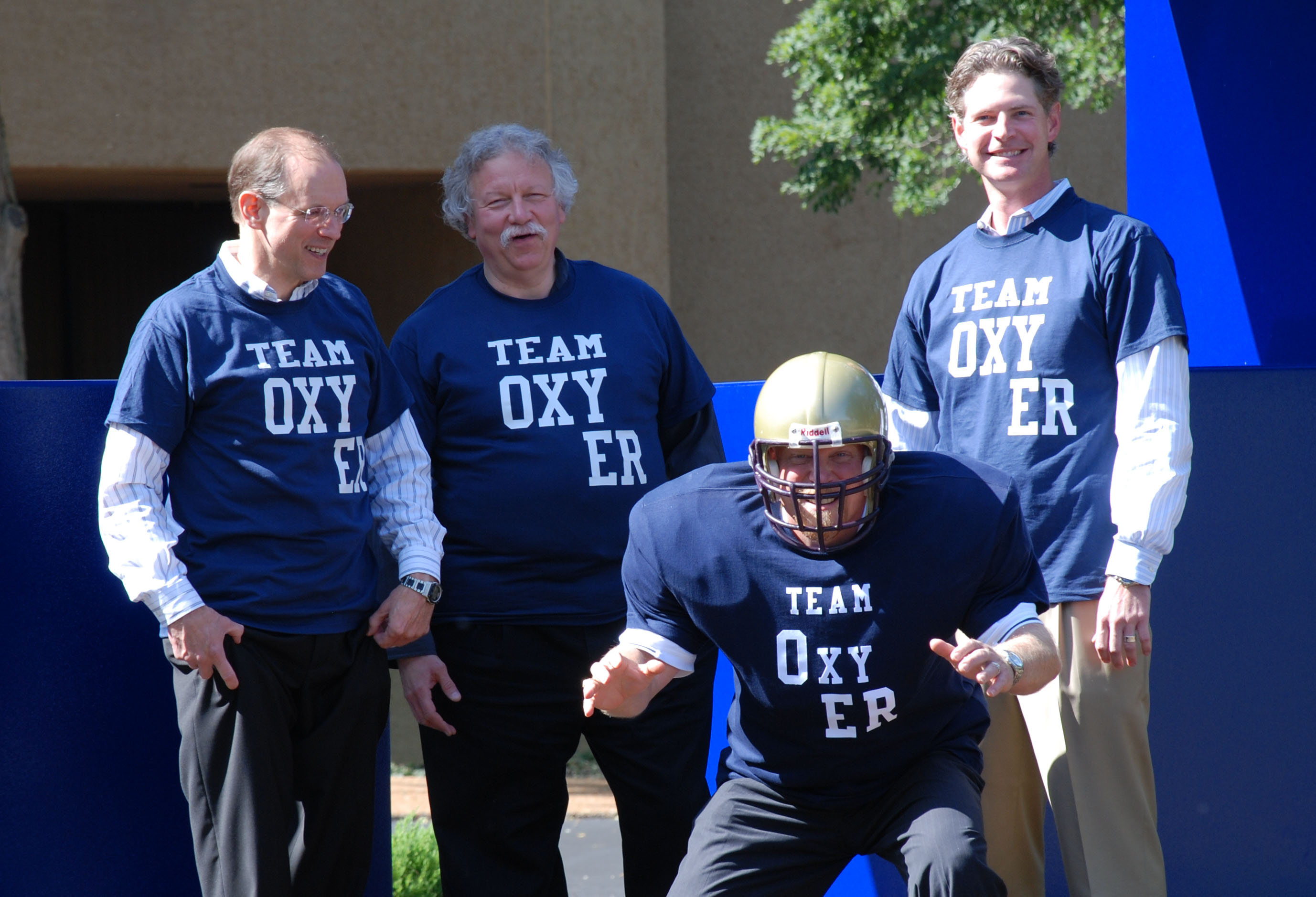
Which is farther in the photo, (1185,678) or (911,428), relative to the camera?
(1185,678)

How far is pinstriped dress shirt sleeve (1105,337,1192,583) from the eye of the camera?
9.35 ft

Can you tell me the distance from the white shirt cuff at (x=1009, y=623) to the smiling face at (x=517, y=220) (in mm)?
1442

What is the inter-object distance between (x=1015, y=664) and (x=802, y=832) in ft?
1.93

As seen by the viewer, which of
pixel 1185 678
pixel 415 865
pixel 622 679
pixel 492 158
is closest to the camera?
pixel 622 679

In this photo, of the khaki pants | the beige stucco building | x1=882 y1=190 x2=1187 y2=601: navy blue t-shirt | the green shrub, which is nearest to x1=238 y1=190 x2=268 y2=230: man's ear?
x1=882 y1=190 x2=1187 y2=601: navy blue t-shirt

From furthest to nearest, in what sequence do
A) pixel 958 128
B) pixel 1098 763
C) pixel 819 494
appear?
pixel 958 128, pixel 1098 763, pixel 819 494

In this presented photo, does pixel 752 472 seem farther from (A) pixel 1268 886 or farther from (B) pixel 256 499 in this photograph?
(A) pixel 1268 886

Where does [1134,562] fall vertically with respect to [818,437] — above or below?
below

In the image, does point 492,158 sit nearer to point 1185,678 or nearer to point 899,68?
point 1185,678

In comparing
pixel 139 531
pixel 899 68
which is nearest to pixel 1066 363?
pixel 139 531

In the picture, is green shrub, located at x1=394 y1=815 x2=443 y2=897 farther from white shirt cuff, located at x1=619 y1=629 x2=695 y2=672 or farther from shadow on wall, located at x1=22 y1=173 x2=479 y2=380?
shadow on wall, located at x1=22 y1=173 x2=479 y2=380

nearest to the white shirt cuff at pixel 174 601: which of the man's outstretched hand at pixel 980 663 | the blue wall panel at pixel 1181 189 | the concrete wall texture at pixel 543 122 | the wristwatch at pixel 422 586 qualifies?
the wristwatch at pixel 422 586

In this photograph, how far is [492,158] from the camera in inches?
135

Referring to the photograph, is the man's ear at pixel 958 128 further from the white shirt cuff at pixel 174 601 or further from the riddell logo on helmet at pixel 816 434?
the white shirt cuff at pixel 174 601
